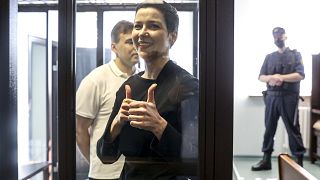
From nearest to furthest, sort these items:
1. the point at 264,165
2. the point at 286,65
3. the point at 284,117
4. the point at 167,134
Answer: the point at 167,134, the point at 286,65, the point at 284,117, the point at 264,165


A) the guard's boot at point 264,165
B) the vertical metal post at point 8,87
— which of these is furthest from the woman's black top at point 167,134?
the guard's boot at point 264,165

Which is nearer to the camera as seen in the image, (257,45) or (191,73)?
(191,73)

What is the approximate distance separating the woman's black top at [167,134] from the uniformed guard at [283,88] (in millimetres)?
2598

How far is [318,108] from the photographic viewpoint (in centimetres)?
395

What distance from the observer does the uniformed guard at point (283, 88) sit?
10.6ft

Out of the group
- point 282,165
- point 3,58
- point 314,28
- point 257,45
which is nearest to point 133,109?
point 3,58

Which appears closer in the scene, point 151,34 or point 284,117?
point 151,34

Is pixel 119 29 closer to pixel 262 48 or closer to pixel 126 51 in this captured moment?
pixel 126 51

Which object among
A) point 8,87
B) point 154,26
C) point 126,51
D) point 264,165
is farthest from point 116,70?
point 264,165

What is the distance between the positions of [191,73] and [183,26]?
0.44ft

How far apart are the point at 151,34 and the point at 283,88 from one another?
267 cm

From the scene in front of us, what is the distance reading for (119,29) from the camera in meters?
0.95

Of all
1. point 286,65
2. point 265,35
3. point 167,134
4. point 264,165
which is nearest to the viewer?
point 167,134

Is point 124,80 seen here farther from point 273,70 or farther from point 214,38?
point 273,70
